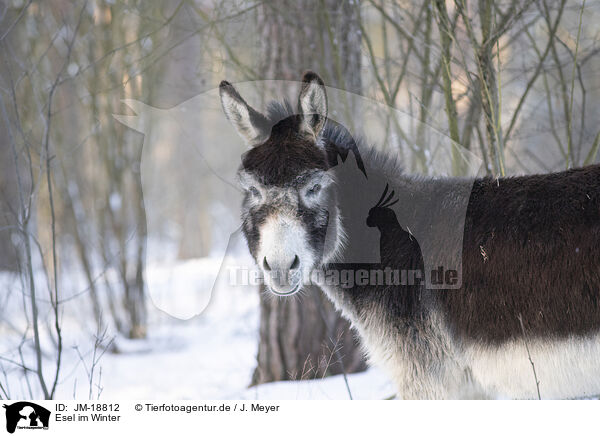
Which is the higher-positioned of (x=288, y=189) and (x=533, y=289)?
(x=288, y=189)

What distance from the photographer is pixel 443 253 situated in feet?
8.20

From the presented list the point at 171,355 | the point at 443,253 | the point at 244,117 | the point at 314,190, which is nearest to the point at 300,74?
the point at 244,117

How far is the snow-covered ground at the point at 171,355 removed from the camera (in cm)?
360

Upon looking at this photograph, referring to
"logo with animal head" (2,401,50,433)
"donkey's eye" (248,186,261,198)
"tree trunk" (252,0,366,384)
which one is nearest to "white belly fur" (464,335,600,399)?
"donkey's eye" (248,186,261,198)

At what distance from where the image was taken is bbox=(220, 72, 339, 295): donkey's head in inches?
90.4

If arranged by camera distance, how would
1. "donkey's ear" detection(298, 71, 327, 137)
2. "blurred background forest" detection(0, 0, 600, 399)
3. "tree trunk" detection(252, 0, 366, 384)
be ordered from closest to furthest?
"donkey's ear" detection(298, 71, 327, 137) < "blurred background forest" detection(0, 0, 600, 399) < "tree trunk" detection(252, 0, 366, 384)

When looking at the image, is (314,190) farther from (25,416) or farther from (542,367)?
(25,416)

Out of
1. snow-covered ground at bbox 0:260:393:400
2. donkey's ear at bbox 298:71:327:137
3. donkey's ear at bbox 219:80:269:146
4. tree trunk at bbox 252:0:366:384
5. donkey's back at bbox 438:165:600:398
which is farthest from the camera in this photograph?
tree trunk at bbox 252:0:366:384

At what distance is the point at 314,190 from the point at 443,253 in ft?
2.31

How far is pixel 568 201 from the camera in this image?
7.58 ft

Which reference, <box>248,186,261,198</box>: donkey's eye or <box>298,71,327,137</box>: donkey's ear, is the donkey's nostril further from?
<box>298,71,327,137</box>: donkey's ear

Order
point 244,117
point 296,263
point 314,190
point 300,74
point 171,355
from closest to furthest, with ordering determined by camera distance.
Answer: point 296,263 → point 314,190 → point 244,117 → point 300,74 → point 171,355

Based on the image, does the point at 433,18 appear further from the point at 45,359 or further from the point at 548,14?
the point at 45,359

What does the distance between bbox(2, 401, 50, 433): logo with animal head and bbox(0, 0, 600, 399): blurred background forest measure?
228 mm
